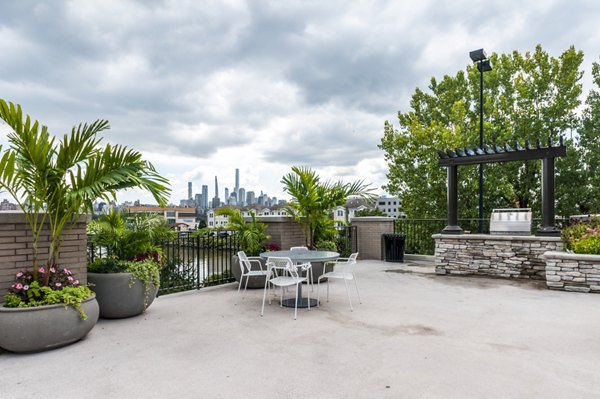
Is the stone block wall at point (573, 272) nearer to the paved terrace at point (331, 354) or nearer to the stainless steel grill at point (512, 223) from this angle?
the paved terrace at point (331, 354)

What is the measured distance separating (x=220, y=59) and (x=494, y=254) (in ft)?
23.9

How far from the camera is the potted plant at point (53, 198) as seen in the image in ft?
12.0

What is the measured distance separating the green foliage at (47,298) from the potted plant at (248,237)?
312 centimetres

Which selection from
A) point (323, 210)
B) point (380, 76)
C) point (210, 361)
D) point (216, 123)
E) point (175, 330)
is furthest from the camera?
point (216, 123)

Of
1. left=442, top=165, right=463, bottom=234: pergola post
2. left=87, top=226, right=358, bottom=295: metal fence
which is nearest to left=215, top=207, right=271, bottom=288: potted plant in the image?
left=87, top=226, right=358, bottom=295: metal fence

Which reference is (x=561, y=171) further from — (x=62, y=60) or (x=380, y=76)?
(x=62, y=60)

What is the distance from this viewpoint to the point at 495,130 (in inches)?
653

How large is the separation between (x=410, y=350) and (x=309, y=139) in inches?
360

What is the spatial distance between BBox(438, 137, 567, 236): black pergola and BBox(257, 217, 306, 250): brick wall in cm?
360

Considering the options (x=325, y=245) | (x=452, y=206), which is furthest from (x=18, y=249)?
(x=452, y=206)

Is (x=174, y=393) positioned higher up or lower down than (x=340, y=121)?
lower down

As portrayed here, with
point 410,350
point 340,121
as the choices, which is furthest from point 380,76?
point 410,350

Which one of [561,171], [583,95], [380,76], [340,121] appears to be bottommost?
[561,171]

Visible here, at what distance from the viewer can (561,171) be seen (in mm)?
17125
